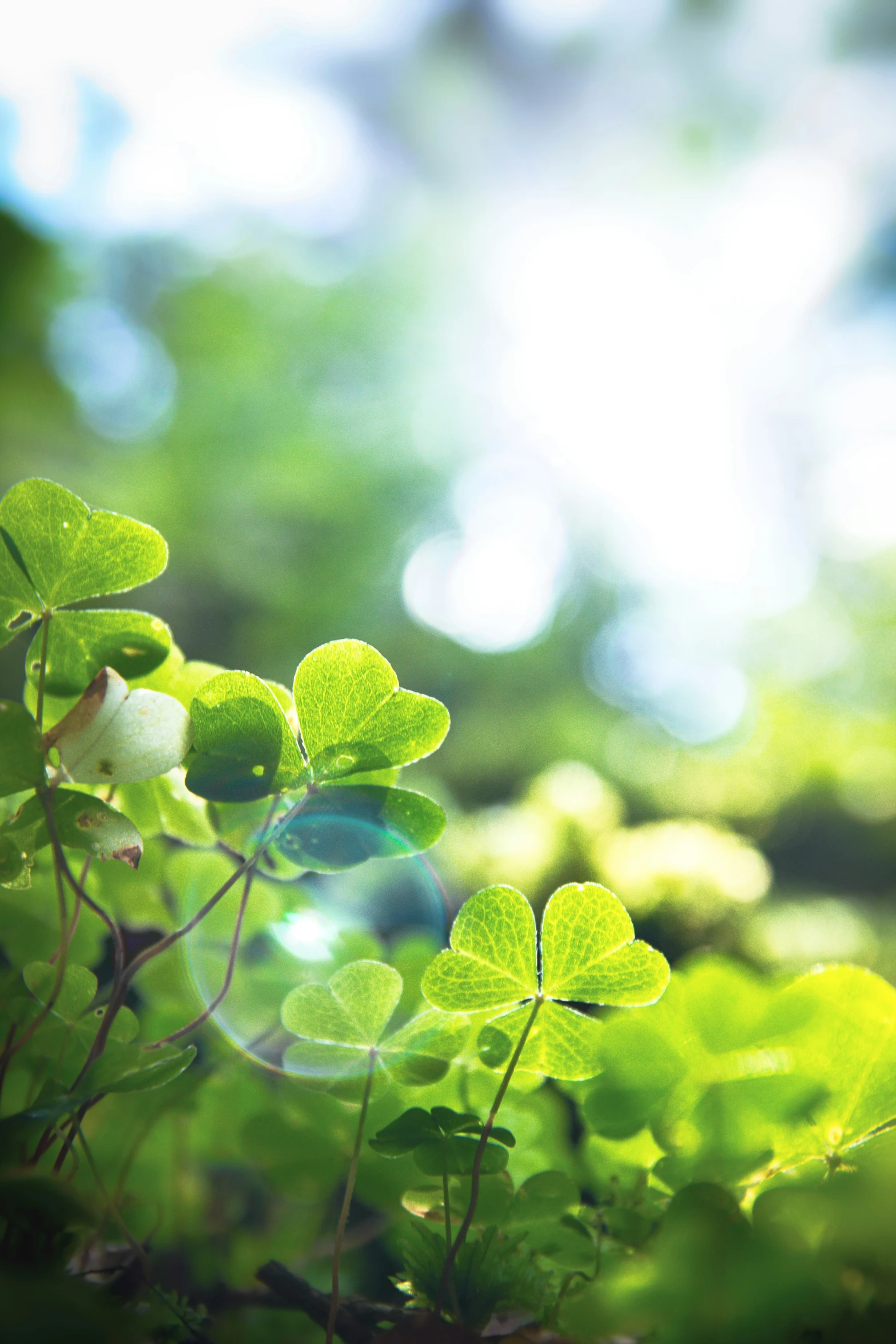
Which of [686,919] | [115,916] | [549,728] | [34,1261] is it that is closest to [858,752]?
[549,728]

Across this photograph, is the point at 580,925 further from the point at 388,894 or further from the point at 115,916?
the point at 388,894

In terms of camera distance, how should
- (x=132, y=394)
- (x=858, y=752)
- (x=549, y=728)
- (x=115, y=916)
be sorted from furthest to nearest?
1. (x=132, y=394)
2. (x=549, y=728)
3. (x=858, y=752)
4. (x=115, y=916)

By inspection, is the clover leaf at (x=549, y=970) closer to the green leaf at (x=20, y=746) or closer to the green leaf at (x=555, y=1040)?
the green leaf at (x=555, y=1040)

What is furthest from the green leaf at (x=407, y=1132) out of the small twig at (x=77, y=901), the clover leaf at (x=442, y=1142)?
the small twig at (x=77, y=901)

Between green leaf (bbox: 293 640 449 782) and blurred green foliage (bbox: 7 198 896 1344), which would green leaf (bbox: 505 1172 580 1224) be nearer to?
blurred green foliage (bbox: 7 198 896 1344)

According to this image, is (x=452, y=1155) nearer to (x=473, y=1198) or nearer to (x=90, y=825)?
(x=473, y=1198)

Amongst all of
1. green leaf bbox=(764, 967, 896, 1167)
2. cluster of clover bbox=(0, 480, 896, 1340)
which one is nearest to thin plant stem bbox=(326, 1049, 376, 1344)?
cluster of clover bbox=(0, 480, 896, 1340)

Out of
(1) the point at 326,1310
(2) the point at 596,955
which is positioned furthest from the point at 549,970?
(1) the point at 326,1310
